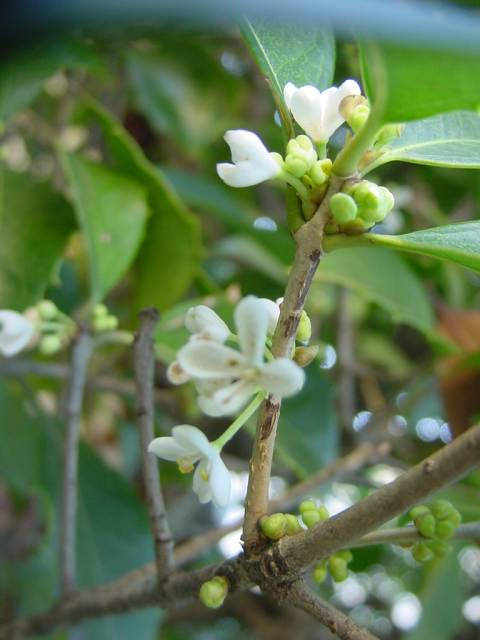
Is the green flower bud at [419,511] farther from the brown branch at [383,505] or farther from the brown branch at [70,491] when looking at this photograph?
the brown branch at [70,491]

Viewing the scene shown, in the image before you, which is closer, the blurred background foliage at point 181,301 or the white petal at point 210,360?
the white petal at point 210,360

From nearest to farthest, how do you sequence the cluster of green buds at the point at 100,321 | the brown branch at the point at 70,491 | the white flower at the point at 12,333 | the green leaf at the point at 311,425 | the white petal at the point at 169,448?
the white petal at the point at 169,448 < the white flower at the point at 12,333 < the brown branch at the point at 70,491 < the cluster of green buds at the point at 100,321 < the green leaf at the point at 311,425

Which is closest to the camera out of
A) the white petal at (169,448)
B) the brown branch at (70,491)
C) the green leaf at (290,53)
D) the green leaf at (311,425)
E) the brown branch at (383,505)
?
the brown branch at (383,505)

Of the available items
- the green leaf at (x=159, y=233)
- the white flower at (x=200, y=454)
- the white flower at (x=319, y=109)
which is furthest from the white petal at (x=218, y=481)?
the green leaf at (x=159, y=233)

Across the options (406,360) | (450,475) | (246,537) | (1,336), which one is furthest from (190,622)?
(450,475)

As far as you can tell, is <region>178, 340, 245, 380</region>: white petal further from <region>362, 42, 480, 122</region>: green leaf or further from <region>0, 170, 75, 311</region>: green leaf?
<region>0, 170, 75, 311</region>: green leaf
